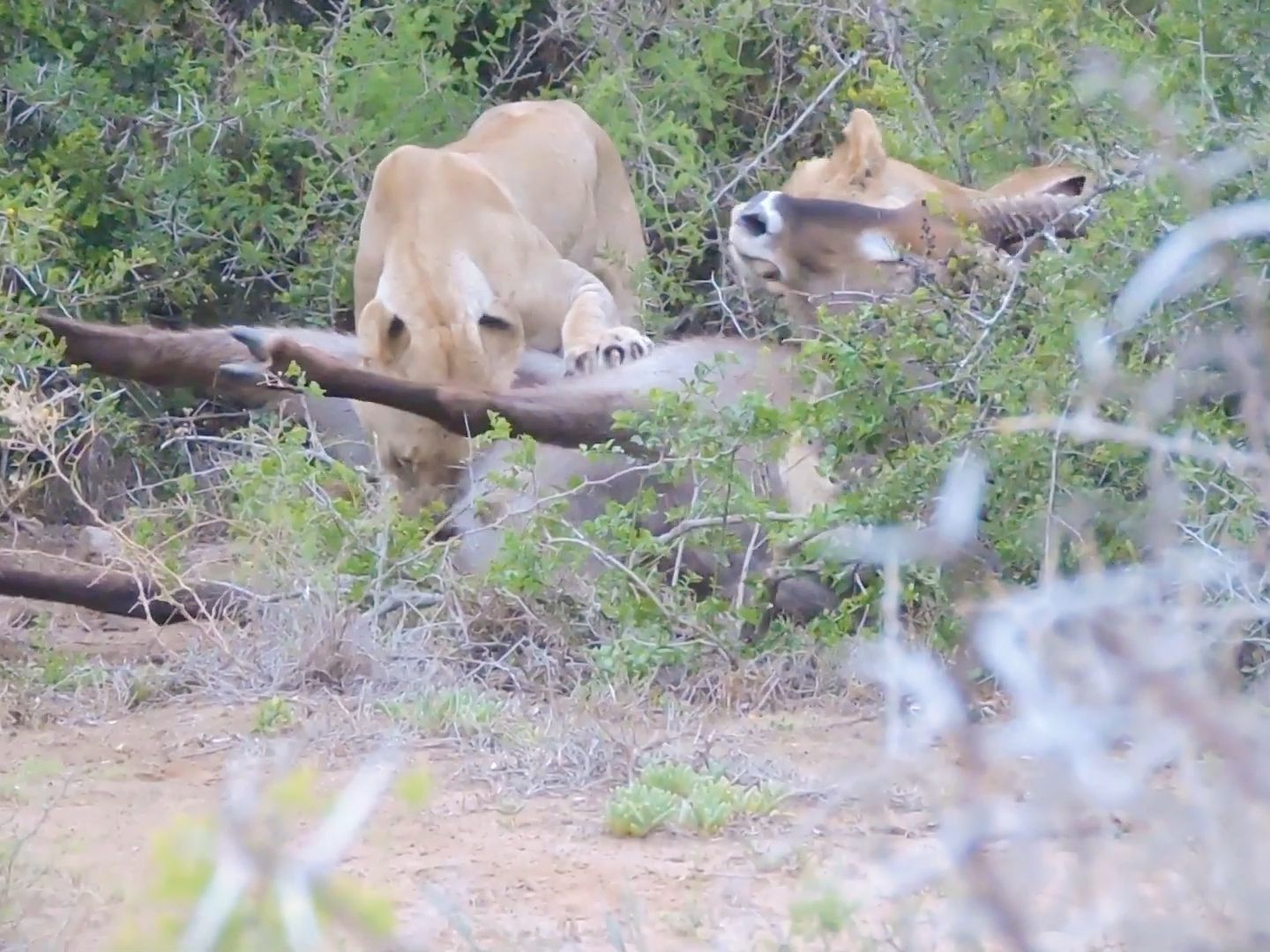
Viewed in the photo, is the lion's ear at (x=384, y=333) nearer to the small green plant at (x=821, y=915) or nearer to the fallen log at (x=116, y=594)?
the fallen log at (x=116, y=594)

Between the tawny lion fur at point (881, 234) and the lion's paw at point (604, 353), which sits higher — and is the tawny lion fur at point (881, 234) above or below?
above

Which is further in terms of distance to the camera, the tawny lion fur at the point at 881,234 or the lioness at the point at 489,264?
the lioness at the point at 489,264

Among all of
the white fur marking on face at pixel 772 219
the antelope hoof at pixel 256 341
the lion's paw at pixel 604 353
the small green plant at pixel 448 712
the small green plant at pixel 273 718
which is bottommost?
the small green plant at pixel 273 718

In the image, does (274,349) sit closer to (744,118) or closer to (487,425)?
(487,425)

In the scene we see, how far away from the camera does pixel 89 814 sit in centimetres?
331

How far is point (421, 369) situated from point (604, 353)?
0.48 meters

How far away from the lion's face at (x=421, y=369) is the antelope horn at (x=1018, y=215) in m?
1.28

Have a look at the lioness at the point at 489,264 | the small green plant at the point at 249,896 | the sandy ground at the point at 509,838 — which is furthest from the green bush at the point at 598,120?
the small green plant at the point at 249,896

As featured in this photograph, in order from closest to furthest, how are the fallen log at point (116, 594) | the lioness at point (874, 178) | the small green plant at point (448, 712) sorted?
the small green plant at point (448, 712) → the fallen log at point (116, 594) → the lioness at point (874, 178)

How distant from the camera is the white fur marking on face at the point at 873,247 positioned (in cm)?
468

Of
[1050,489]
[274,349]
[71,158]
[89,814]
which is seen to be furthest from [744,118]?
[89,814]

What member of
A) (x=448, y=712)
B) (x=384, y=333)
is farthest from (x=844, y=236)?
(x=448, y=712)

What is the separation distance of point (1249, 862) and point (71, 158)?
556 centimetres

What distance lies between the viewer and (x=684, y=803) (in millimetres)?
3123
